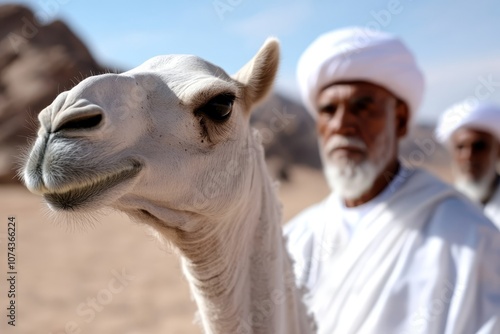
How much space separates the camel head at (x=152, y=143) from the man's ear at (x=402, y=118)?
1.90 m

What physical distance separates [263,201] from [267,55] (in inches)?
21.3

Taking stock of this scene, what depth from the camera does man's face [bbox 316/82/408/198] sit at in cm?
324

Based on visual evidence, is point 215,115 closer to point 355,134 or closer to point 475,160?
point 355,134

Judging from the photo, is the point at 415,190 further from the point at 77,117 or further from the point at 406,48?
the point at 77,117

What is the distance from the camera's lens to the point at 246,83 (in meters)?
1.98

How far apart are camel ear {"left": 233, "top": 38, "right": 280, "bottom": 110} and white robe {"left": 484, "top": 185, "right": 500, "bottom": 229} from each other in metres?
3.67

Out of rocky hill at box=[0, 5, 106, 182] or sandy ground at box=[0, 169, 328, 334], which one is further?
rocky hill at box=[0, 5, 106, 182]

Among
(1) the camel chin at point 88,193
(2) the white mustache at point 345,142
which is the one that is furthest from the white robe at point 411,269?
(1) the camel chin at point 88,193

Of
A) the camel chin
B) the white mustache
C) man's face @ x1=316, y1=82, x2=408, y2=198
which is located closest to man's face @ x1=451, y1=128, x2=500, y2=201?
man's face @ x1=316, y1=82, x2=408, y2=198

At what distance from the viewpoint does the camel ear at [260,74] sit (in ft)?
6.53

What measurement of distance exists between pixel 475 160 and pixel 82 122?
5350mm

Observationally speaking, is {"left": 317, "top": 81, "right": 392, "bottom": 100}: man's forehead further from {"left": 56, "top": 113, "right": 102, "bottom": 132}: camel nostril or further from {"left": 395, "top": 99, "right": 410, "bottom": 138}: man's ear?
{"left": 56, "top": 113, "right": 102, "bottom": 132}: camel nostril

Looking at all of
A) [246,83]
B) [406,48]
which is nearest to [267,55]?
[246,83]

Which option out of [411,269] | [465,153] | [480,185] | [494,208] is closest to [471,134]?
[465,153]
